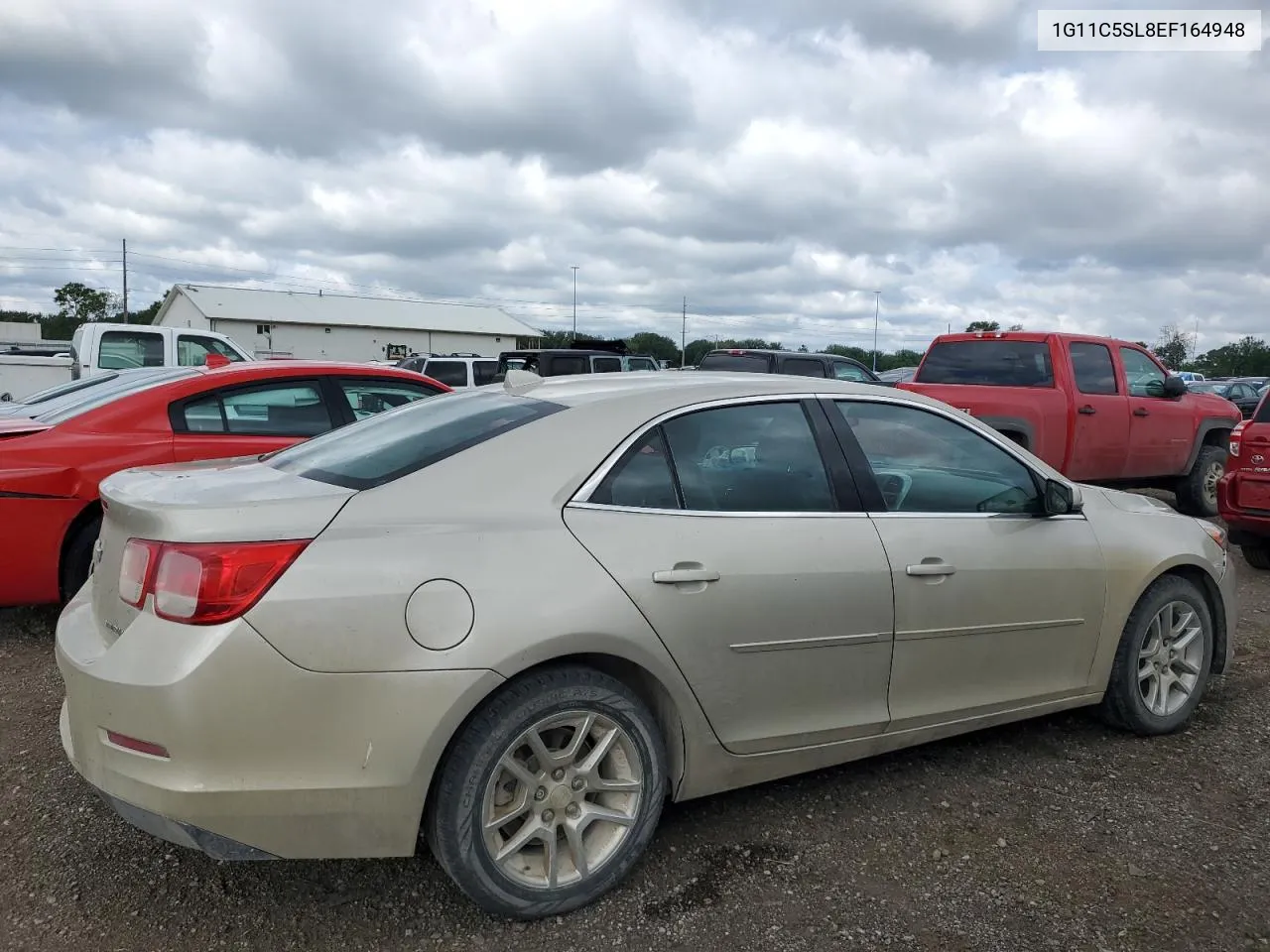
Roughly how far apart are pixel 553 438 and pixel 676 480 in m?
0.41

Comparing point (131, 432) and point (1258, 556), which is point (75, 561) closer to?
point (131, 432)

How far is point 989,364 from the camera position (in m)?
8.76

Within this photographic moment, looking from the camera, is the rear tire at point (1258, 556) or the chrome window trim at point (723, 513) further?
the rear tire at point (1258, 556)

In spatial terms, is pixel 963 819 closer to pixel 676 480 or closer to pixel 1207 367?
pixel 676 480

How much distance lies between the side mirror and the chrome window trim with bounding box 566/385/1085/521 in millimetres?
60

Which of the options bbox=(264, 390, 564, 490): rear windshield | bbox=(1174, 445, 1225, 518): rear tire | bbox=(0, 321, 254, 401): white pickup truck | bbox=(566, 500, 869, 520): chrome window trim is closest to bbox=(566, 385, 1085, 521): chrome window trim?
bbox=(566, 500, 869, 520): chrome window trim

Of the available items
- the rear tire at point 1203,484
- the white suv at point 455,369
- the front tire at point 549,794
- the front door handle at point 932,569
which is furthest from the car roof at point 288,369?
the white suv at point 455,369

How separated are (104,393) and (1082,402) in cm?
780

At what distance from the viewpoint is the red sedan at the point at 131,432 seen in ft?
15.2

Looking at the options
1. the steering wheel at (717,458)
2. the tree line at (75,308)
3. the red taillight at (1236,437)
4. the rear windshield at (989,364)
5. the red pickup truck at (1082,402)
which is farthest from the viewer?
the tree line at (75,308)

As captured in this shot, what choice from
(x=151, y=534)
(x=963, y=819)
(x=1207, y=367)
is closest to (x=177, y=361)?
(x=151, y=534)

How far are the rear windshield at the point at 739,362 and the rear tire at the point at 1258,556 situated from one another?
6332mm

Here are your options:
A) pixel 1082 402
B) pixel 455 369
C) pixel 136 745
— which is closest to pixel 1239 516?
pixel 1082 402

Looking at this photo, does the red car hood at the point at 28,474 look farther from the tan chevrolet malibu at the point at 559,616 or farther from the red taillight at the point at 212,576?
the red taillight at the point at 212,576
